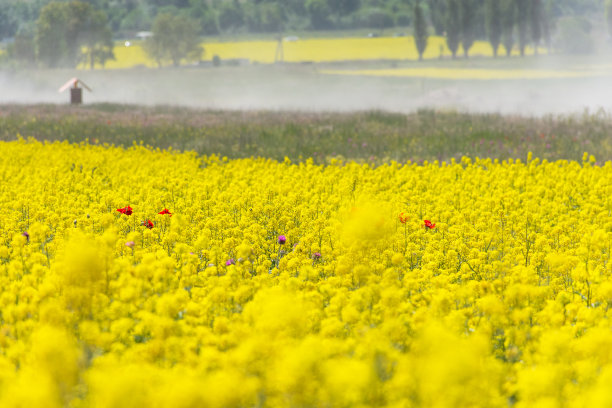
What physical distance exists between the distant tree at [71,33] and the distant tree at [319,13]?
40.1m

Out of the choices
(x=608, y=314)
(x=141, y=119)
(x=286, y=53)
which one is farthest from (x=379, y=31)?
(x=608, y=314)

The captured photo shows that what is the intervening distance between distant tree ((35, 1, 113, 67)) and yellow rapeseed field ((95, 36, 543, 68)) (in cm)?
812

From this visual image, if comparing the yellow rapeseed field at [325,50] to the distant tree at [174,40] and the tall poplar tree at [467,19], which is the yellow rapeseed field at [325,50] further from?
the tall poplar tree at [467,19]

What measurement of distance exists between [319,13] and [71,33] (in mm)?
45717

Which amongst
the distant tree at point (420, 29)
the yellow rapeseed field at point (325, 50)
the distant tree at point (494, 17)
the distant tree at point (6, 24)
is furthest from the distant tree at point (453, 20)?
the distant tree at point (6, 24)

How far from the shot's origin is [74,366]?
13.0 feet

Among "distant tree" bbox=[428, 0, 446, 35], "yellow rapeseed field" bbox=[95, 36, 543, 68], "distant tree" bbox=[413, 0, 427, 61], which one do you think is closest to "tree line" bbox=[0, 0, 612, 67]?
"distant tree" bbox=[413, 0, 427, 61]

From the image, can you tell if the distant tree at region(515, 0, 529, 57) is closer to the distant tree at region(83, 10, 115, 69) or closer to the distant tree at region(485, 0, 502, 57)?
the distant tree at region(485, 0, 502, 57)

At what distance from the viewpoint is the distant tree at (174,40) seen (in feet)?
331

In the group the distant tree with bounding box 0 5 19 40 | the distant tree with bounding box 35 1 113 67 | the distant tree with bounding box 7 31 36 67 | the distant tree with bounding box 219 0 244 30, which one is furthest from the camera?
the distant tree with bounding box 0 5 19 40

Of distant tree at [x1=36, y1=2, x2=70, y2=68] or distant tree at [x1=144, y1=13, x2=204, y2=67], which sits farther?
distant tree at [x1=36, y1=2, x2=70, y2=68]

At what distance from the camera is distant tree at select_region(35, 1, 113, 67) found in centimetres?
10050

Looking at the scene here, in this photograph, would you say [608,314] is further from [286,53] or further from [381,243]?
[286,53]

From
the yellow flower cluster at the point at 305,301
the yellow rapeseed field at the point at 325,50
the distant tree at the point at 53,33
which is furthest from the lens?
the distant tree at the point at 53,33
